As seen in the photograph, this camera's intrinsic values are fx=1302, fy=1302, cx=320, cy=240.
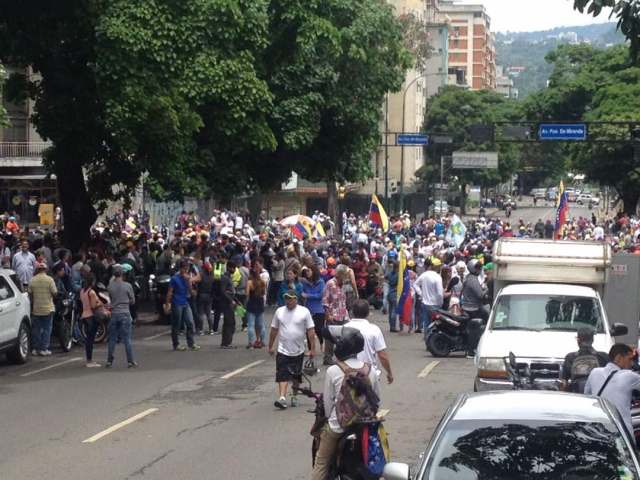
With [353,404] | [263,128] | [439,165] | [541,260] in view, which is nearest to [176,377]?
[541,260]

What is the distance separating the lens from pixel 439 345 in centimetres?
2353

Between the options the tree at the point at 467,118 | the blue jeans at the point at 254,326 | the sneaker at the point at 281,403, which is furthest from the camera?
the tree at the point at 467,118

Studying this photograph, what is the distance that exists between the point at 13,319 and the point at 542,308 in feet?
29.8

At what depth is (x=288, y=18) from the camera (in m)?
28.1

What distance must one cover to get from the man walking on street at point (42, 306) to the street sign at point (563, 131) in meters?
34.9

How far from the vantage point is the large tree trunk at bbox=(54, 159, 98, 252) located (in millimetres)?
29312

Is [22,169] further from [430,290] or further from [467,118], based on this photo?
[467,118]

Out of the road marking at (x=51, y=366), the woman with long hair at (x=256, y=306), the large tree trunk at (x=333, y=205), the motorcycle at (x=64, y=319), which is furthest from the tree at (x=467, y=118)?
the road marking at (x=51, y=366)

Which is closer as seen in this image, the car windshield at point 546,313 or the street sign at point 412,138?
the car windshield at point 546,313

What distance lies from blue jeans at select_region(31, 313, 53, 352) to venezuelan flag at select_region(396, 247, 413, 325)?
835cm

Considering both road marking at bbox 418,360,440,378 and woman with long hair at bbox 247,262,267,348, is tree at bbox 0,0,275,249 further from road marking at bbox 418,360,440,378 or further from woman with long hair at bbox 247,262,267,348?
road marking at bbox 418,360,440,378

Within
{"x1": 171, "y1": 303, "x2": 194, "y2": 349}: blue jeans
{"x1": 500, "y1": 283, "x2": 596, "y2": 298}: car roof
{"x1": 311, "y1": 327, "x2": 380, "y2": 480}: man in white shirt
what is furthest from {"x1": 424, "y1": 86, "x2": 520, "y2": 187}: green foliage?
{"x1": 311, "y1": 327, "x2": 380, "y2": 480}: man in white shirt

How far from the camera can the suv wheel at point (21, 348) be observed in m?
21.8

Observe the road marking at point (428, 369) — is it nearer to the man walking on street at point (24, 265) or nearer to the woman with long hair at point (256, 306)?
the woman with long hair at point (256, 306)
